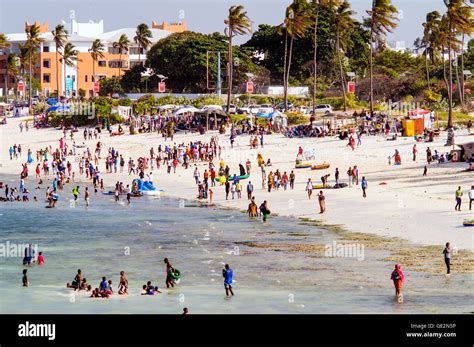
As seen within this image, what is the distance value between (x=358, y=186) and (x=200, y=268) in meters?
18.0

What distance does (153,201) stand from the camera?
55.5 m

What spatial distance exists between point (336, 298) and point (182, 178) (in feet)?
101

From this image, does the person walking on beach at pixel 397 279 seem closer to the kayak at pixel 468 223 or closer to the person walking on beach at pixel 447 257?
the person walking on beach at pixel 447 257

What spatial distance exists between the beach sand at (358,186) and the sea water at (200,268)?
2.58 meters

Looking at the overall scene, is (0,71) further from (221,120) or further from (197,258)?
(197,258)

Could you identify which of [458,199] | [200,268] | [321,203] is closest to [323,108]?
[321,203]

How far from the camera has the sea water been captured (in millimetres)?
30797

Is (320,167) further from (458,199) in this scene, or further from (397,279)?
(397,279)

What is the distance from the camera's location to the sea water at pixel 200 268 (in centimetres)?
3080

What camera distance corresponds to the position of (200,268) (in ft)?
121

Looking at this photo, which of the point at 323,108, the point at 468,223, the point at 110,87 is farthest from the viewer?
the point at 110,87

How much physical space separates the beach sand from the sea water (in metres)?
2.58

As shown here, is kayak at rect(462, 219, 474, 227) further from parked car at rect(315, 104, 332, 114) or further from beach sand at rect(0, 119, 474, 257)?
parked car at rect(315, 104, 332, 114)
